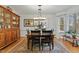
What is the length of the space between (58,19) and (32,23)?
2.22 meters

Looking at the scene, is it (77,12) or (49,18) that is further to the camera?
(49,18)

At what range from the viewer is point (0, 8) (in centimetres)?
502

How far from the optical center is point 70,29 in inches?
326

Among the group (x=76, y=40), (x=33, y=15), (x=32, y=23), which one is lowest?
(x=76, y=40)
